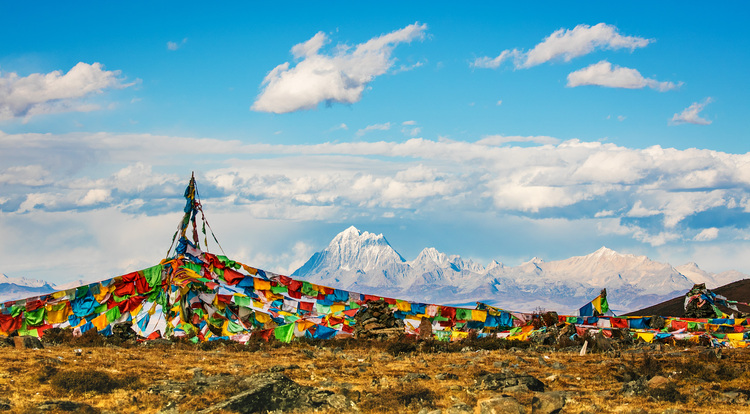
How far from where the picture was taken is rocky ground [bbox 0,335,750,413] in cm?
2236

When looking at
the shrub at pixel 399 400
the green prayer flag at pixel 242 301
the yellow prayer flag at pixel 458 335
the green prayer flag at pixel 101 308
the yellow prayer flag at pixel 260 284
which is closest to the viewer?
the shrub at pixel 399 400

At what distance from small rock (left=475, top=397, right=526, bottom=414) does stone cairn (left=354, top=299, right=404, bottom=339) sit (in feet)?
59.6

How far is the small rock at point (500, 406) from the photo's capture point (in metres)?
21.5

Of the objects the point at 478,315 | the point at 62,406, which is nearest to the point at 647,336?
the point at 478,315

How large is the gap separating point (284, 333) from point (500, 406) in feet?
63.3

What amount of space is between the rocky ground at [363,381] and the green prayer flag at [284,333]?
4.32m

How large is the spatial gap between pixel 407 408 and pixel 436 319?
871 inches

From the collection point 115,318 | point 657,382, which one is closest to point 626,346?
point 657,382

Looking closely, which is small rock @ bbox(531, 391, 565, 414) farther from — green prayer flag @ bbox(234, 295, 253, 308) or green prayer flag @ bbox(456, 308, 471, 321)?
green prayer flag @ bbox(456, 308, 471, 321)

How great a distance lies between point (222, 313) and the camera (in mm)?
40406

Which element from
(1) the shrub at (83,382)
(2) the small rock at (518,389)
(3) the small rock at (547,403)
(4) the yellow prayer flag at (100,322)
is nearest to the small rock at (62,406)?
(1) the shrub at (83,382)

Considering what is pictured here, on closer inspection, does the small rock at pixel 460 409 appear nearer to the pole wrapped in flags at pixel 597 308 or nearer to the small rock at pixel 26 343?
the small rock at pixel 26 343

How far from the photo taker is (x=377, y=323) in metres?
41.8

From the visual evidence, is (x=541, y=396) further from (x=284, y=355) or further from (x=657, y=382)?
(x=284, y=355)
